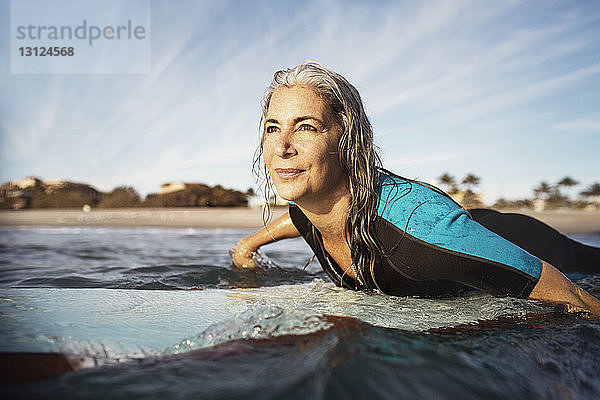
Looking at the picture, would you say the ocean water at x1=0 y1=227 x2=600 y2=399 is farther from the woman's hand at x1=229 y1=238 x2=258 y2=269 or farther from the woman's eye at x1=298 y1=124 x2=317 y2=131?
the woman's hand at x1=229 y1=238 x2=258 y2=269

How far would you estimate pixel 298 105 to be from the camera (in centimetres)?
184

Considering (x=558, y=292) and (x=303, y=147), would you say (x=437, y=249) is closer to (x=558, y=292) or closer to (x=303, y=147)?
(x=558, y=292)

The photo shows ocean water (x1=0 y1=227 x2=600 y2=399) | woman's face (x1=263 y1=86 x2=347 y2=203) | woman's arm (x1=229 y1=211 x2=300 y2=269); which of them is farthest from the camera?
woman's arm (x1=229 y1=211 x2=300 y2=269)

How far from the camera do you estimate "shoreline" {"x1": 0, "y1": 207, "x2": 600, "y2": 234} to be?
12477 millimetres

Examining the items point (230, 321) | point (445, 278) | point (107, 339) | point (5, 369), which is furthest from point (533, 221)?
point (5, 369)

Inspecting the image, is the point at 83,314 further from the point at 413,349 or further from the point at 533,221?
the point at 533,221

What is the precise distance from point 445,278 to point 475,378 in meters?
0.75

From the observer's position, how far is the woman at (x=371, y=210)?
5.56 feet

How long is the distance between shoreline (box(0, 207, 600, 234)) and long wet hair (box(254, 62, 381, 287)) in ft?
33.6

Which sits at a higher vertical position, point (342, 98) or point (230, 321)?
point (342, 98)

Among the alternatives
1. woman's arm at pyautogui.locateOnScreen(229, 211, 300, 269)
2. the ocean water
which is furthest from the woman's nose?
woman's arm at pyautogui.locateOnScreen(229, 211, 300, 269)

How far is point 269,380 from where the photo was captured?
38.9 inches

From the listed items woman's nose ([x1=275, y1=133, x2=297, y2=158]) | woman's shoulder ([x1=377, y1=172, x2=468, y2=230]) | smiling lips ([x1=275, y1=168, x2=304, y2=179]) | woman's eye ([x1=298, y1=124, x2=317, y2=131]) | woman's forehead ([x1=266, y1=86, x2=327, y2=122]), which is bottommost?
woman's shoulder ([x1=377, y1=172, x2=468, y2=230])

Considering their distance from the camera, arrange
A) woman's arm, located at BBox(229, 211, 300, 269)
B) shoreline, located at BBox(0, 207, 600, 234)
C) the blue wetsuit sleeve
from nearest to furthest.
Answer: the blue wetsuit sleeve → woman's arm, located at BBox(229, 211, 300, 269) → shoreline, located at BBox(0, 207, 600, 234)
